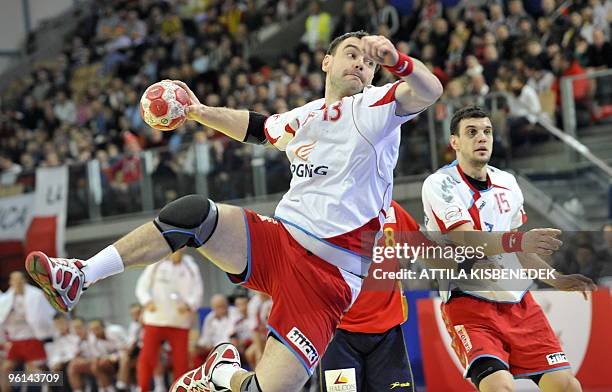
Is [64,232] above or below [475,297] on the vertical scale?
above

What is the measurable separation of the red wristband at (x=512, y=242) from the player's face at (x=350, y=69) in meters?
1.41

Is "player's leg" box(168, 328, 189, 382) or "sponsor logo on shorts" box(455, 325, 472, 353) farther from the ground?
"sponsor logo on shorts" box(455, 325, 472, 353)

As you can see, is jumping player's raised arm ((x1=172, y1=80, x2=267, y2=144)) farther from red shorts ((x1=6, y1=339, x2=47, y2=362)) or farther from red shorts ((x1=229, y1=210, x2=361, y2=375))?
red shorts ((x1=6, y1=339, x2=47, y2=362))

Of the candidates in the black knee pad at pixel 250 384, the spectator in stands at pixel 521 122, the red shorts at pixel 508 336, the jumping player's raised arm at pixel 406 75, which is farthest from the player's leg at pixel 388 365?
the spectator in stands at pixel 521 122

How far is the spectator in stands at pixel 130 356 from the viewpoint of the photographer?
13555 mm

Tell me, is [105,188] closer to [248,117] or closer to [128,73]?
[128,73]

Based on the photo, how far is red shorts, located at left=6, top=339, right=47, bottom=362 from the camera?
1423 centimetres

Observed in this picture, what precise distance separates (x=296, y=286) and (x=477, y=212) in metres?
1.68

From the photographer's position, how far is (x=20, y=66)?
26656mm

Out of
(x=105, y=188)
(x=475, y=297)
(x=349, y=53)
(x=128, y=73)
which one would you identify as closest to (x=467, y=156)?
(x=475, y=297)

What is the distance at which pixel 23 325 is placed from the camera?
14383 mm

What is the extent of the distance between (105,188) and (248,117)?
9781mm

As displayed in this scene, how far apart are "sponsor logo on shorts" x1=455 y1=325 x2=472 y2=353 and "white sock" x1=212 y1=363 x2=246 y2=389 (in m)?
1.58

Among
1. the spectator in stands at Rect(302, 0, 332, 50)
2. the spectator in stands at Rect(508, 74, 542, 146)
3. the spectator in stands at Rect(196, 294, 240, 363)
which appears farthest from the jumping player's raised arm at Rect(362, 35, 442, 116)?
the spectator in stands at Rect(302, 0, 332, 50)
